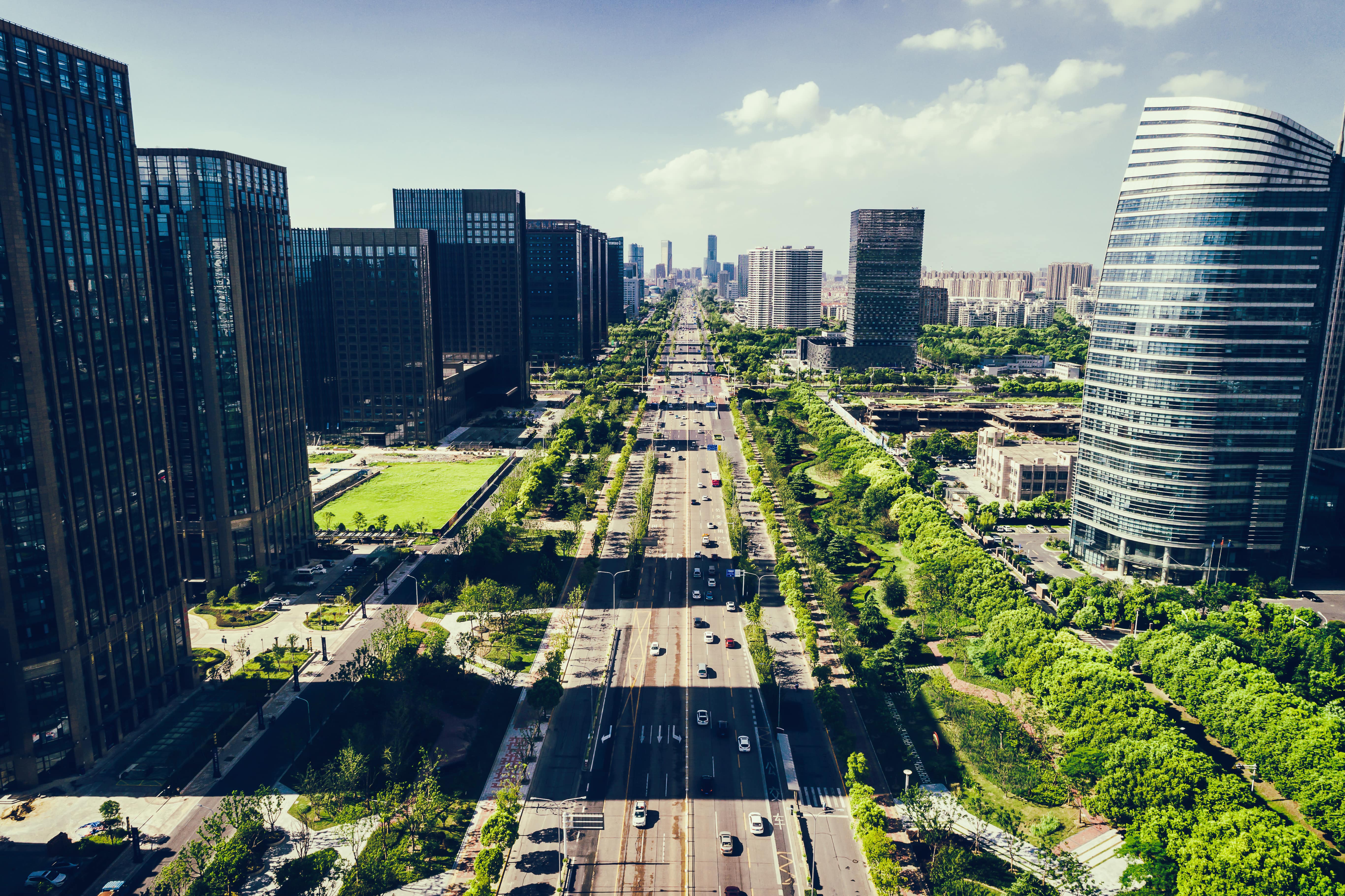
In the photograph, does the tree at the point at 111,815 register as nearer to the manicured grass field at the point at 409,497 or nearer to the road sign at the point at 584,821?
the road sign at the point at 584,821

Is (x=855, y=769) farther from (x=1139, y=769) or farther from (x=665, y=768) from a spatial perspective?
(x=1139, y=769)

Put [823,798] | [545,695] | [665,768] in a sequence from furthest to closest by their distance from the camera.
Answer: [545,695] < [665,768] < [823,798]

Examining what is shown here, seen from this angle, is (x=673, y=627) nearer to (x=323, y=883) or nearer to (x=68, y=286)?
(x=323, y=883)

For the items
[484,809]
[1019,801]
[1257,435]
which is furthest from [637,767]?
[1257,435]

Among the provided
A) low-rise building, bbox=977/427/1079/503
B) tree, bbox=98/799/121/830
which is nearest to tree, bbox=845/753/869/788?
tree, bbox=98/799/121/830

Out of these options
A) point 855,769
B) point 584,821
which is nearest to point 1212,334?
point 855,769

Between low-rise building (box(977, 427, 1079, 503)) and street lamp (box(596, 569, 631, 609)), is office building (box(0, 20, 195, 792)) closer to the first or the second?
street lamp (box(596, 569, 631, 609))
